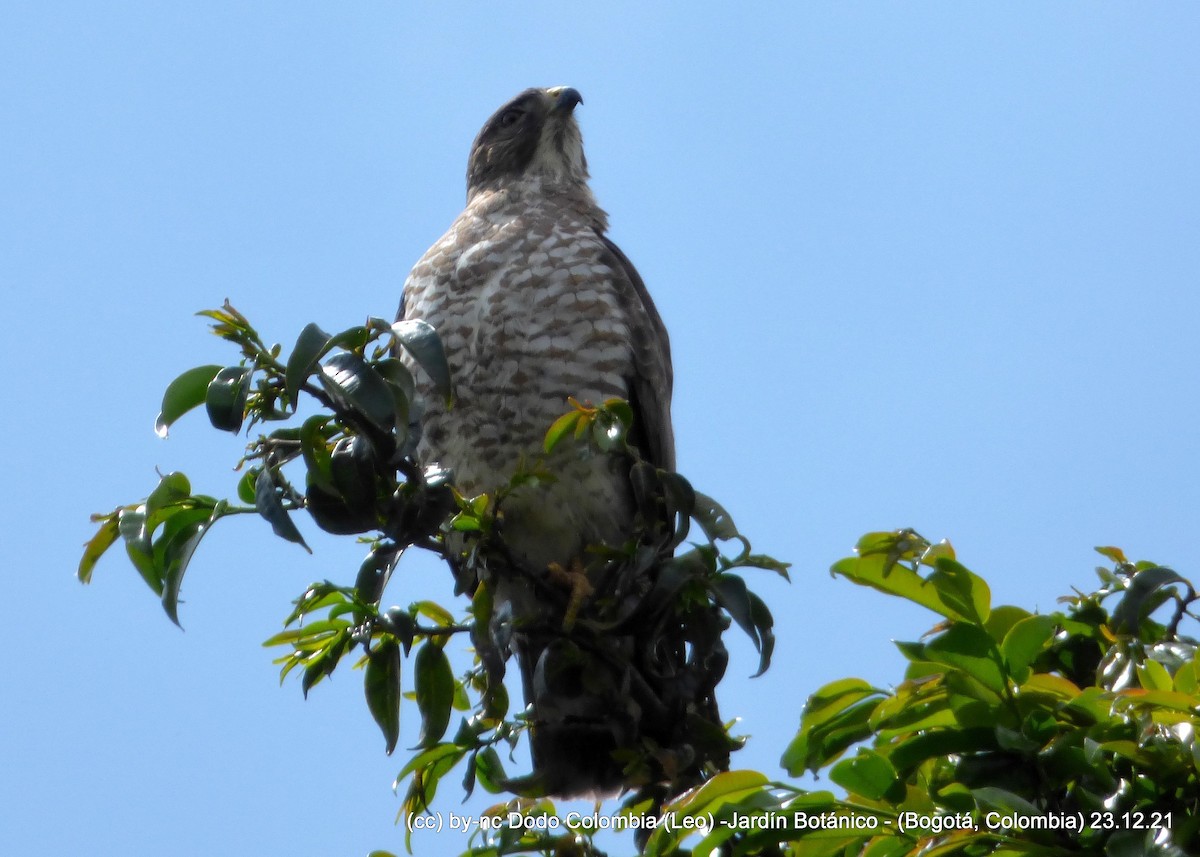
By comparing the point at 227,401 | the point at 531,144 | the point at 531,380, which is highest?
the point at 531,144

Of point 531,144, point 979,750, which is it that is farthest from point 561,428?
point 531,144

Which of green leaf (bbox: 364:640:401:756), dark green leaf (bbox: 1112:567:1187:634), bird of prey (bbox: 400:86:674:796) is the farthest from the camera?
bird of prey (bbox: 400:86:674:796)

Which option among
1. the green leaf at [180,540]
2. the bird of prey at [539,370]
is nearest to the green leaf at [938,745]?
the green leaf at [180,540]

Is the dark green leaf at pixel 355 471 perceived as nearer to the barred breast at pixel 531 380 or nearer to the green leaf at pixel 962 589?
the green leaf at pixel 962 589

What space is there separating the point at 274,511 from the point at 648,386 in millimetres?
2134

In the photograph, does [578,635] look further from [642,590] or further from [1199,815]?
A: [1199,815]

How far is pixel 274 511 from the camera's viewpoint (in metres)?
2.57

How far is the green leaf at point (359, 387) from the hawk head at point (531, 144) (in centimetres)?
322

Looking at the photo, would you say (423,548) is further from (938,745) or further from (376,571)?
(938,745)

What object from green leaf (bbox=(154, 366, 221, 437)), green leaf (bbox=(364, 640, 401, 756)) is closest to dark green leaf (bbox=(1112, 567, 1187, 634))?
green leaf (bbox=(364, 640, 401, 756))

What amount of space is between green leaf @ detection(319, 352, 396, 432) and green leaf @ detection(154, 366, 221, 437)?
23cm

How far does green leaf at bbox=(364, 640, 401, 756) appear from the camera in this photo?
3027mm

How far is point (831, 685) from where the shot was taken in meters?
→ 2.35

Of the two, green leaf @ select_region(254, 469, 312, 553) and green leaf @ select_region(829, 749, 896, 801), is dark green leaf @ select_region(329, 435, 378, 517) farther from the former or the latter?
green leaf @ select_region(829, 749, 896, 801)
